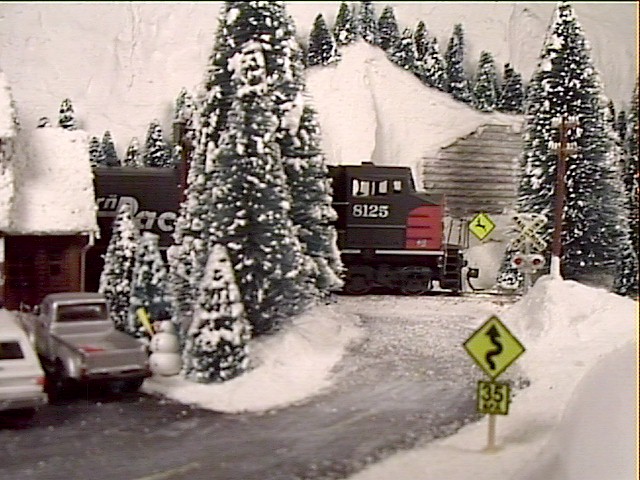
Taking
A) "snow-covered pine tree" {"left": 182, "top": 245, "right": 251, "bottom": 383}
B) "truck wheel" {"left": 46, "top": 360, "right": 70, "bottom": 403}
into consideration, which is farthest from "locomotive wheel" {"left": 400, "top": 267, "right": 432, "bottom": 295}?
"truck wheel" {"left": 46, "top": 360, "right": 70, "bottom": 403}

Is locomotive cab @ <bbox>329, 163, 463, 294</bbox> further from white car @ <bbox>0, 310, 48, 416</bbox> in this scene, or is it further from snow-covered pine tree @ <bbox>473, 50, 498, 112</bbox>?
white car @ <bbox>0, 310, 48, 416</bbox>

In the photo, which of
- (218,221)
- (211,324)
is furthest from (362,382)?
(218,221)

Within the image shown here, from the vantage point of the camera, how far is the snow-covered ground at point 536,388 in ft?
5.23

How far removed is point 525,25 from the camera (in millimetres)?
1731

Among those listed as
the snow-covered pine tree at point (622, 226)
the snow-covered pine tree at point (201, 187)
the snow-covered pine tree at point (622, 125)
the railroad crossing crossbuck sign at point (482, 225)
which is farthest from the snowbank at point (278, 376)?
the snow-covered pine tree at point (622, 125)

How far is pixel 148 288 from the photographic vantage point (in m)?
1.59

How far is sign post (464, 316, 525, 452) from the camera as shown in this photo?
1.62m

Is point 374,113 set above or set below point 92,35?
below

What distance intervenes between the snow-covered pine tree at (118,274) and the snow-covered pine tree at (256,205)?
0.17 m

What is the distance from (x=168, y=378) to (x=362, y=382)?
39 centimetres

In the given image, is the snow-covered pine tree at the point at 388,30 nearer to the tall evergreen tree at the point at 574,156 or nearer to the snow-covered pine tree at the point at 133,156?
the tall evergreen tree at the point at 574,156

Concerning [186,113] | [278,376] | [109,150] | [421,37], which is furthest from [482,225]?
[109,150]

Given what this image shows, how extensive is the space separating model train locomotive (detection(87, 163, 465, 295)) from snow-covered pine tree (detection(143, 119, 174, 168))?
2 centimetres

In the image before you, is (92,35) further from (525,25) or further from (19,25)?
(525,25)
